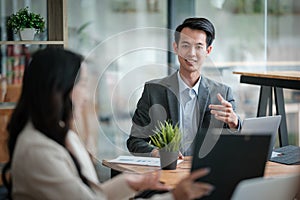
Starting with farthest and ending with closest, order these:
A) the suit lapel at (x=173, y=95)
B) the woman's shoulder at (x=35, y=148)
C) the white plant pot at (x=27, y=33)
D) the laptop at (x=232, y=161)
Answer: the white plant pot at (x=27, y=33) → the suit lapel at (x=173, y=95) → the laptop at (x=232, y=161) → the woman's shoulder at (x=35, y=148)

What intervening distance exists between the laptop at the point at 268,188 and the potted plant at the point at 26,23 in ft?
9.79

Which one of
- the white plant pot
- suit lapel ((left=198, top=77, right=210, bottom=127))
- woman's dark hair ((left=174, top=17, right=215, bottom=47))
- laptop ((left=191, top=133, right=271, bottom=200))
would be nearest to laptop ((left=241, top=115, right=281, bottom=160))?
suit lapel ((left=198, top=77, right=210, bottom=127))

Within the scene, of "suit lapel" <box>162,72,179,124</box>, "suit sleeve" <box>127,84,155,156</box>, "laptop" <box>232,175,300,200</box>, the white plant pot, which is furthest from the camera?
the white plant pot

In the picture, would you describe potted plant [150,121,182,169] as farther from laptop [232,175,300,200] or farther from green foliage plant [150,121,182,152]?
laptop [232,175,300,200]

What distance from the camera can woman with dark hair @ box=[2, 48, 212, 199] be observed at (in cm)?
203

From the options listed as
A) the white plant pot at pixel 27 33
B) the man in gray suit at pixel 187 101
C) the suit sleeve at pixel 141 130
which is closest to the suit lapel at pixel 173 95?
the man in gray suit at pixel 187 101

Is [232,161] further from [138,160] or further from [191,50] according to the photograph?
[191,50]

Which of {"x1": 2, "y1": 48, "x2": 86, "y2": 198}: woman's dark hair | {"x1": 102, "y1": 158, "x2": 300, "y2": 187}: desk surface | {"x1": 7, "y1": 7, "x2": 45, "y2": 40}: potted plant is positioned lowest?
{"x1": 102, "y1": 158, "x2": 300, "y2": 187}: desk surface

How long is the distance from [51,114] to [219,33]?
4.09 meters

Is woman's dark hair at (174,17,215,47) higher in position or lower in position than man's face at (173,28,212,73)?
higher

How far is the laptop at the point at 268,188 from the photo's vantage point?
1933 mm

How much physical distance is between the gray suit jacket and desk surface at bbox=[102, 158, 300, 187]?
184 mm

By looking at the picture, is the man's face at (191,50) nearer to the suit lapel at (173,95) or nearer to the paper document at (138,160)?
the suit lapel at (173,95)

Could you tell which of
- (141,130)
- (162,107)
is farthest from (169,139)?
(162,107)
